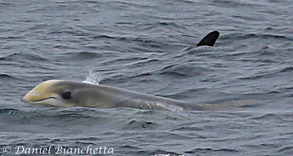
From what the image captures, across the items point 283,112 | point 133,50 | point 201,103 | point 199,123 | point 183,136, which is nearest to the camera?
point 183,136

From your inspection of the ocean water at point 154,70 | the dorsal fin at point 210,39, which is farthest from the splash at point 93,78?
the dorsal fin at point 210,39

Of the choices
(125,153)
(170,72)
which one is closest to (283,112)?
(125,153)

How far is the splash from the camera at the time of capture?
16469 millimetres

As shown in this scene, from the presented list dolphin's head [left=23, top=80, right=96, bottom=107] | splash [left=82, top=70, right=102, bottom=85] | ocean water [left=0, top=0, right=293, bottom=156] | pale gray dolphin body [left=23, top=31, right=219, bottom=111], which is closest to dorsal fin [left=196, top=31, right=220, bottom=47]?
ocean water [left=0, top=0, right=293, bottom=156]

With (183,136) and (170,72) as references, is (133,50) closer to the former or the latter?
(170,72)

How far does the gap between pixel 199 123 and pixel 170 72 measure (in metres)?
5.49

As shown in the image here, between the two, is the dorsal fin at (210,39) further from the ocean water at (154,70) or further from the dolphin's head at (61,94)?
the dolphin's head at (61,94)

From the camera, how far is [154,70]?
17.8 m

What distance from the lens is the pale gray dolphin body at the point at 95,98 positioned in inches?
517

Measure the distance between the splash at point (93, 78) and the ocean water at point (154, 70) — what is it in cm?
14

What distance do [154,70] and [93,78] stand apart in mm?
1654

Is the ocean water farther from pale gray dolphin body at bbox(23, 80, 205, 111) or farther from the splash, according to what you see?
pale gray dolphin body at bbox(23, 80, 205, 111)

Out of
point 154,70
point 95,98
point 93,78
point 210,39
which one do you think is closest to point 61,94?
point 95,98

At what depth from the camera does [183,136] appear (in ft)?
36.7
